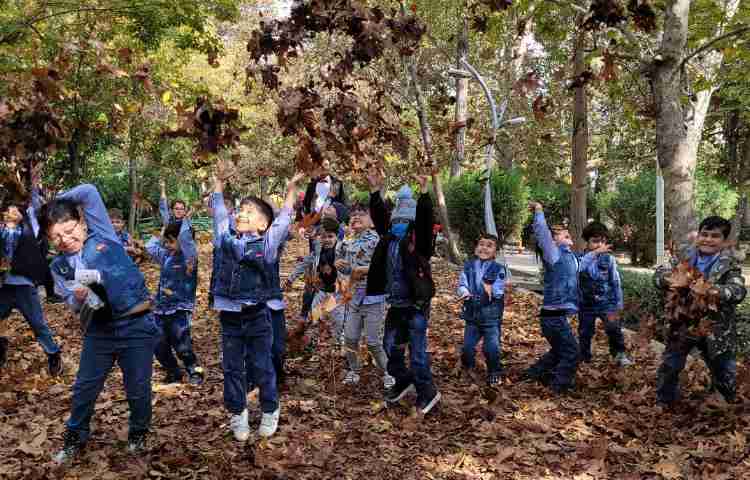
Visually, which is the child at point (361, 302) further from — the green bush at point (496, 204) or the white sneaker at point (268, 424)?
the green bush at point (496, 204)

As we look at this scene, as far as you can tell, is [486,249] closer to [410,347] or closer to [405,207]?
[405,207]

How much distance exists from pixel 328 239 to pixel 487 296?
73.2 inches

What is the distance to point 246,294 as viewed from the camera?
433 centimetres

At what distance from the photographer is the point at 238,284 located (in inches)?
170

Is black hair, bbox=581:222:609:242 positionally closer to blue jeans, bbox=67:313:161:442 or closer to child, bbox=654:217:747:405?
child, bbox=654:217:747:405

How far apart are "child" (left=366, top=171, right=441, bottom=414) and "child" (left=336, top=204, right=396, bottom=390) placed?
0.47 meters

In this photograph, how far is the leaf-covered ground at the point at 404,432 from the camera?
4.20 m

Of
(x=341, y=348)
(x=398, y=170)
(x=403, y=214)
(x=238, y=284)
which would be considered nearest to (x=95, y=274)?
(x=238, y=284)

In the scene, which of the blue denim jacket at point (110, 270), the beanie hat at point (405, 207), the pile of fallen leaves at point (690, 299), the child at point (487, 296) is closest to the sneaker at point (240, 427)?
the blue denim jacket at point (110, 270)

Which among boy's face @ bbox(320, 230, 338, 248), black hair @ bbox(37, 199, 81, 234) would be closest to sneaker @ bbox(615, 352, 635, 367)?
boy's face @ bbox(320, 230, 338, 248)

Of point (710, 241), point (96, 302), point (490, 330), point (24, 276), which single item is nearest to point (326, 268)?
point (490, 330)

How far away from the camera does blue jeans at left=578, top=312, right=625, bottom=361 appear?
258 inches

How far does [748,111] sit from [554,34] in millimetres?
10698

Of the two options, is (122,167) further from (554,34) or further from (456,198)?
(554,34)
